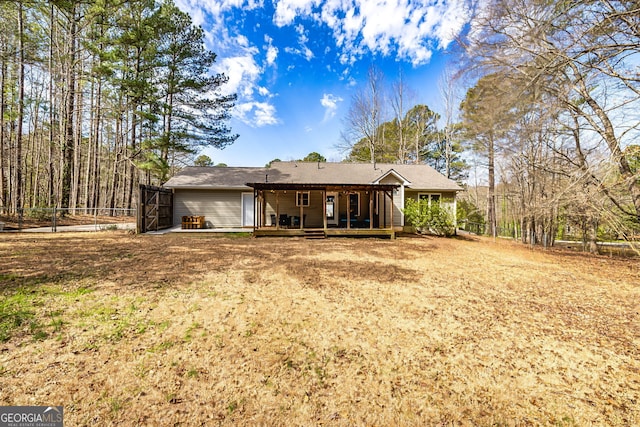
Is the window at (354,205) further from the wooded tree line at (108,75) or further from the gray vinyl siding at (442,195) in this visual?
the wooded tree line at (108,75)

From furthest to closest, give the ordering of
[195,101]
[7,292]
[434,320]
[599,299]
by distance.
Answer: [195,101], [599,299], [7,292], [434,320]

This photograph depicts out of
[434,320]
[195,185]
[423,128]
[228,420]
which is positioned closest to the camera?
[228,420]

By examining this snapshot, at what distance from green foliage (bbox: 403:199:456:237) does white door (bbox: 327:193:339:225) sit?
4192 mm

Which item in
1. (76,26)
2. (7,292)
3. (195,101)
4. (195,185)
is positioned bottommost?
(7,292)

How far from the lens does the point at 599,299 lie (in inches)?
188

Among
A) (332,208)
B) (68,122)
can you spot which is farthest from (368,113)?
(68,122)

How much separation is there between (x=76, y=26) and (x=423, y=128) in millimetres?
28516

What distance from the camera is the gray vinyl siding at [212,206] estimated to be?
13992 millimetres

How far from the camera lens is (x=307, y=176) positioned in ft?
50.9

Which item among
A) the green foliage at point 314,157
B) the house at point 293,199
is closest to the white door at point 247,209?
the house at point 293,199

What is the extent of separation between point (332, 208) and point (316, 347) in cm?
1216

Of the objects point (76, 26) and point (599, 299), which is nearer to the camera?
point (599, 299)

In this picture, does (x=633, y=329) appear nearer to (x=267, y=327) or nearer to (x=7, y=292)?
(x=267, y=327)

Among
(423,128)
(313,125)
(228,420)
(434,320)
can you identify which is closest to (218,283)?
(228,420)
